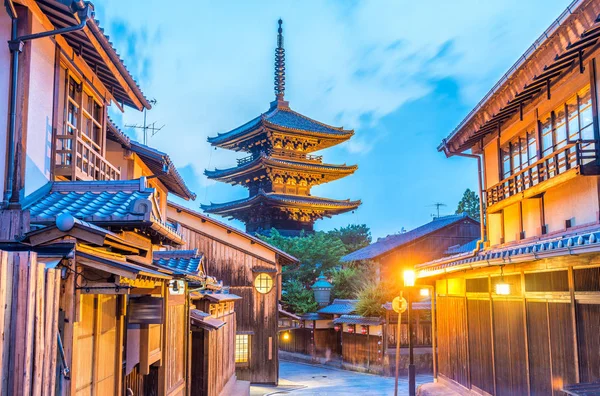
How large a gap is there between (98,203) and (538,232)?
9521mm

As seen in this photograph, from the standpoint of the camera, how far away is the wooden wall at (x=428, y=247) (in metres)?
34.3

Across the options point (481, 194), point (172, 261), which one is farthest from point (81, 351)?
point (481, 194)

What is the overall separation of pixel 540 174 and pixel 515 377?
4.28 metres

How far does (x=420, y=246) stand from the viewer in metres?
34.9

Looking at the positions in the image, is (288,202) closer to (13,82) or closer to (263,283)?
(263,283)

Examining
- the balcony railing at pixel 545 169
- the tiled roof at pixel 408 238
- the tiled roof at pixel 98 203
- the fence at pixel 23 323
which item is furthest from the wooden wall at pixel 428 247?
the fence at pixel 23 323

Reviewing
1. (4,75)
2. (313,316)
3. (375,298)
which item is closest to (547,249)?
(4,75)

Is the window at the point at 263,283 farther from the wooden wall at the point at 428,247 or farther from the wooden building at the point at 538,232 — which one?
the wooden building at the point at 538,232

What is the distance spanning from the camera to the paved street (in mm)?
22000

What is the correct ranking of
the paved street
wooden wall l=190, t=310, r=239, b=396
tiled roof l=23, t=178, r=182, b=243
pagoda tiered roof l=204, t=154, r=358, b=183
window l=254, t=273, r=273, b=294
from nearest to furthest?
1. tiled roof l=23, t=178, r=182, b=243
2. wooden wall l=190, t=310, r=239, b=396
3. the paved street
4. window l=254, t=273, r=273, b=294
5. pagoda tiered roof l=204, t=154, r=358, b=183

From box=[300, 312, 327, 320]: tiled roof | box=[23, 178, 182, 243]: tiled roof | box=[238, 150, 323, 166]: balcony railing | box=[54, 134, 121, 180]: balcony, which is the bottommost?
box=[300, 312, 327, 320]: tiled roof

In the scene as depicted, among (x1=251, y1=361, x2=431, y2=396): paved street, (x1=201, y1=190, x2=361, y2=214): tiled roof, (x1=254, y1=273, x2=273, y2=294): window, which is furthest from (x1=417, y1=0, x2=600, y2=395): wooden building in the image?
(x1=201, y1=190, x2=361, y2=214): tiled roof

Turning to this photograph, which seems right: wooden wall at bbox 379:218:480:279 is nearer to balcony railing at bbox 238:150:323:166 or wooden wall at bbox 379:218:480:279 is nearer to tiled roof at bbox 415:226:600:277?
balcony railing at bbox 238:150:323:166

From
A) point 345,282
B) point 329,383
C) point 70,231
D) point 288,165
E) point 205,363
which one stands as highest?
point 288,165
